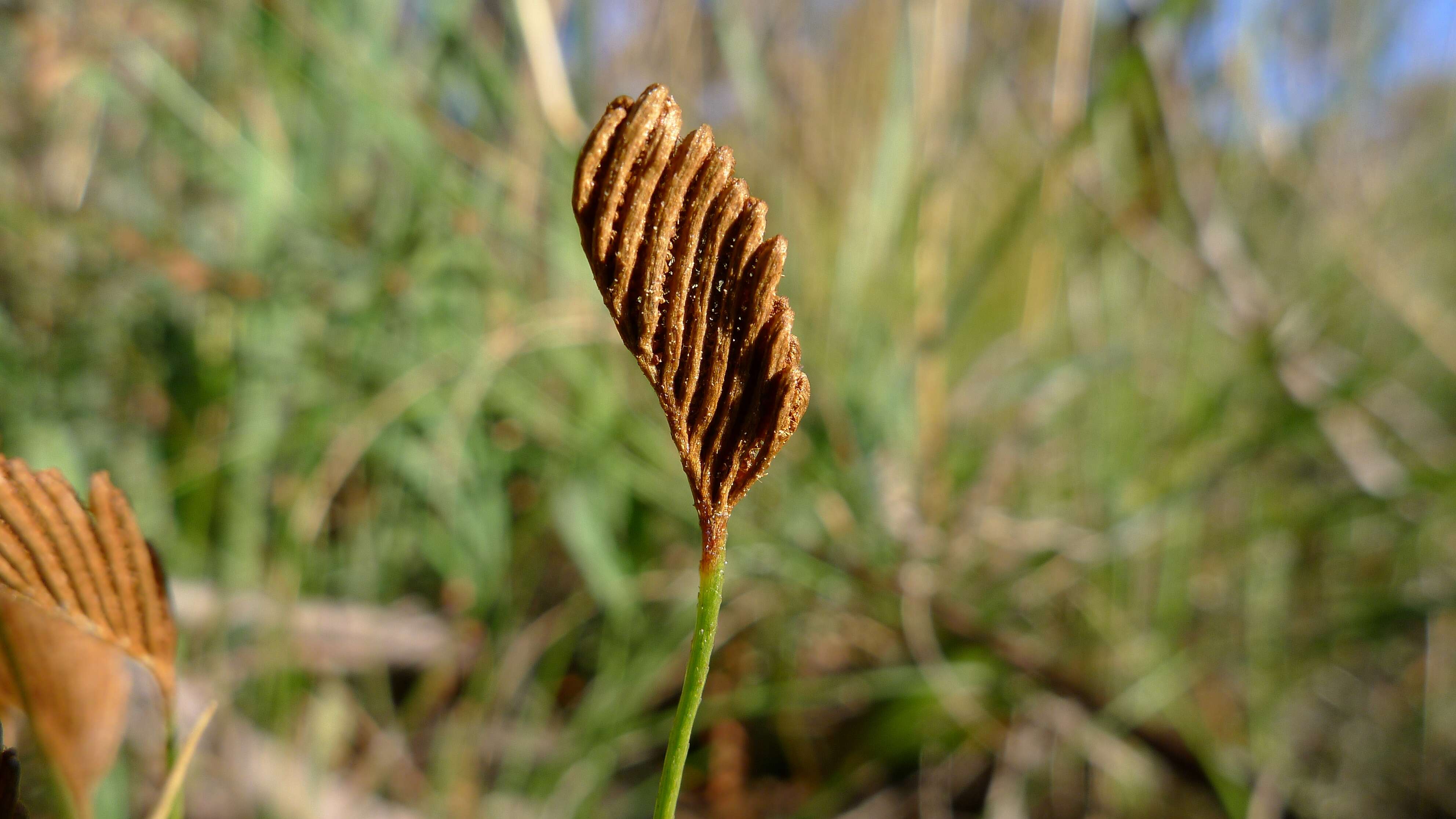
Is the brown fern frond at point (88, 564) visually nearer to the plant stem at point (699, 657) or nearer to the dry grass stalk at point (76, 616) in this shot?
the dry grass stalk at point (76, 616)

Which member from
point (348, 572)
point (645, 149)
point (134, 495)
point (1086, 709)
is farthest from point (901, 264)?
point (645, 149)

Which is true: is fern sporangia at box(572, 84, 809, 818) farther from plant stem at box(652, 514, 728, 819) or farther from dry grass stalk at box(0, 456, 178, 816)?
dry grass stalk at box(0, 456, 178, 816)

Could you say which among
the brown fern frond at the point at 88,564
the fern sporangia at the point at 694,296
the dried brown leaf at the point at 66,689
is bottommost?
the dried brown leaf at the point at 66,689

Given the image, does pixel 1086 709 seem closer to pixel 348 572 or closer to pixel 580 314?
pixel 580 314

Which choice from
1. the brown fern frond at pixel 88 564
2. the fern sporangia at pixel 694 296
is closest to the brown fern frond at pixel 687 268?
the fern sporangia at pixel 694 296

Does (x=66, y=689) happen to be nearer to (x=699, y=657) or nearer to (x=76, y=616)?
(x=76, y=616)

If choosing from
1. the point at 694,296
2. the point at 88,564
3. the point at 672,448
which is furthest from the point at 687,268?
the point at 672,448

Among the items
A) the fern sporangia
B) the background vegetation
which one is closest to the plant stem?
the fern sporangia
